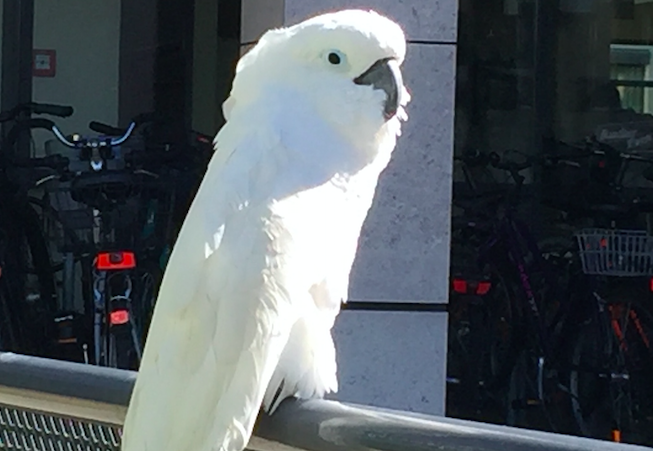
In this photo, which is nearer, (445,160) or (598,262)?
(445,160)

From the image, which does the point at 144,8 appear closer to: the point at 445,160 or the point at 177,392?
the point at 445,160

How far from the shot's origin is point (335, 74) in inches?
99.3

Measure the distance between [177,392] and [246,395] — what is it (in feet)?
0.44

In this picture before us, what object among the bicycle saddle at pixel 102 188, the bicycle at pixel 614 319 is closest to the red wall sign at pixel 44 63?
the bicycle saddle at pixel 102 188

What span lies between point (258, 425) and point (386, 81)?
893 millimetres

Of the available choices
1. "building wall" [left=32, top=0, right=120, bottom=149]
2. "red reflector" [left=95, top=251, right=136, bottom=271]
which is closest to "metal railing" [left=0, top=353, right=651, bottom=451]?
"red reflector" [left=95, top=251, right=136, bottom=271]

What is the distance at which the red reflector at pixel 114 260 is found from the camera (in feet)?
14.9

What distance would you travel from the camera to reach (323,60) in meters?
2.51

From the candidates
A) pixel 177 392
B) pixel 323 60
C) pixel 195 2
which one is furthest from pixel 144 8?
pixel 177 392

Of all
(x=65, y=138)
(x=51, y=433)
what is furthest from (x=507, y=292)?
(x=51, y=433)

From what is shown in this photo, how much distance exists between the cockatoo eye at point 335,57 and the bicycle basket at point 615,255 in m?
2.51

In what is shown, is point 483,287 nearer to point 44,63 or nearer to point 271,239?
point 44,63

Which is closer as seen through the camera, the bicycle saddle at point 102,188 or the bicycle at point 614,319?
the bicycle saddle at point 102,188

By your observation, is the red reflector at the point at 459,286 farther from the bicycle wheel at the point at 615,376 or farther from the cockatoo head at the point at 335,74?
the cockatoo head at the point at 335,74
